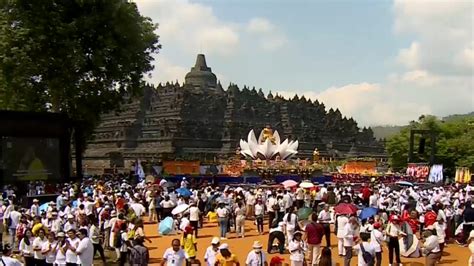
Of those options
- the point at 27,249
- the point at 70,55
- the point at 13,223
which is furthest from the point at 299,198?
the point at 70,55

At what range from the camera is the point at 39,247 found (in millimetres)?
11562

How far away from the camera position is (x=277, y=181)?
125ft

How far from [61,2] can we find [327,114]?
5736 cm

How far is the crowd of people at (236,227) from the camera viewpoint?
11.2m

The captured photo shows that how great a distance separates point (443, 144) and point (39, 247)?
46.8 metres

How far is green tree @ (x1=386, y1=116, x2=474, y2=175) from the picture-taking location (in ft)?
170

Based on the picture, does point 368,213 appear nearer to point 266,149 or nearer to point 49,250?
point 49,250

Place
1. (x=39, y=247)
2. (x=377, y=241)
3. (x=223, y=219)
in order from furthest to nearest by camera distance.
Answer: (x=223, y=219), (x=377, y=241), (x=39, y=247)

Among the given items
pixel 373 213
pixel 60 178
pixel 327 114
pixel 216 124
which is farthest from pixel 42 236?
pixel 327 114

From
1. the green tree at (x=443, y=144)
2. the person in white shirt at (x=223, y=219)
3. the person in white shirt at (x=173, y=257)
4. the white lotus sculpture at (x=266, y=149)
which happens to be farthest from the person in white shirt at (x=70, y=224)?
the green tree at (x=443, y=144)

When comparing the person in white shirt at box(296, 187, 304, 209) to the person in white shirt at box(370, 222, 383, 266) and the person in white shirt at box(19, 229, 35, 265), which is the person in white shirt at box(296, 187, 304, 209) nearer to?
the person in white shirt at box(370, 222, 383, 266)

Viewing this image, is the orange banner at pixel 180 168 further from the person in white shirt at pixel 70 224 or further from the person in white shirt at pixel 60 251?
the person in white shirt at pixel 60 251

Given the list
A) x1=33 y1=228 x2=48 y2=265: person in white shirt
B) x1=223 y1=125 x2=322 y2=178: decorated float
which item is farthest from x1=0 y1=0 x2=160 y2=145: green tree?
x1=33 y1=228 x2=48 y2=265: person in white shirt

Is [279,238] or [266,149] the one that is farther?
[266,149]
